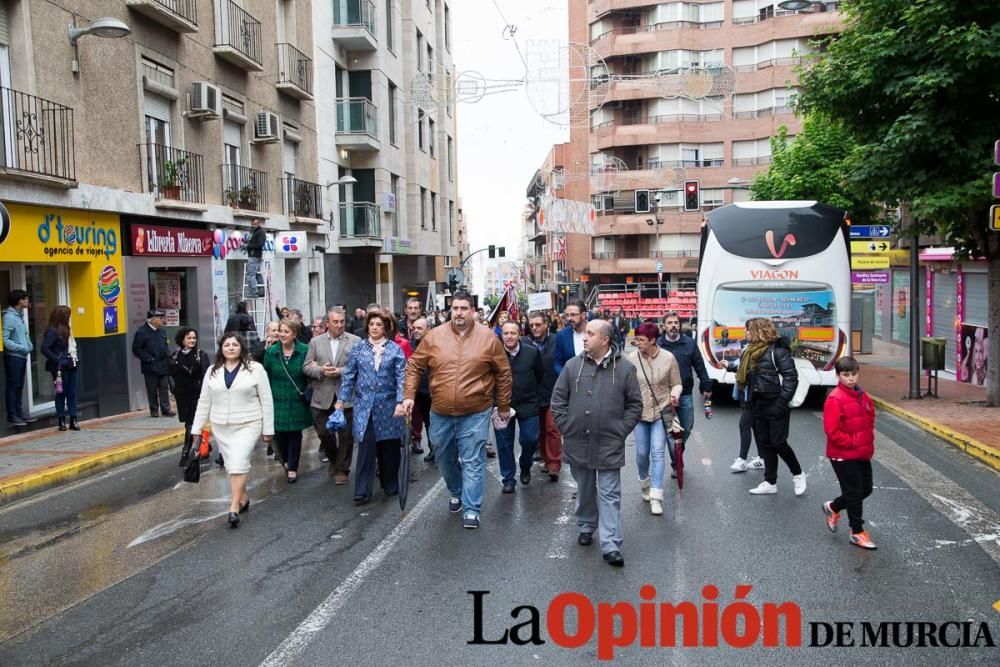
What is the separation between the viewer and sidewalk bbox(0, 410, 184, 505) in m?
9.43

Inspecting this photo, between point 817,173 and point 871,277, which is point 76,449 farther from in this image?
point 817,173

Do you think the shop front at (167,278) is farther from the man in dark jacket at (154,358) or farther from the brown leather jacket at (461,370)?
the brown leather jacket at (461,370)

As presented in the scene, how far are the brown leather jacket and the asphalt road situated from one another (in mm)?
1007

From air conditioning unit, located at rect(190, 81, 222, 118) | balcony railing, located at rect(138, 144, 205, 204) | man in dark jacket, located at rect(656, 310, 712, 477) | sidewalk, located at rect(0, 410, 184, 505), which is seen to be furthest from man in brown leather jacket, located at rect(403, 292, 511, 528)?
air conditioning unit, located at rect(190, 81, 222, 118)

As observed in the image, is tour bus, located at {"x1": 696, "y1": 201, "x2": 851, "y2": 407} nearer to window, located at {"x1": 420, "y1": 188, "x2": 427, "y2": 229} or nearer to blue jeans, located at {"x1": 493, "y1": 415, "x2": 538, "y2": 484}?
blue jeans, located at {"x1": 493, "y1": 415, "x2": 538, "y2": 484}

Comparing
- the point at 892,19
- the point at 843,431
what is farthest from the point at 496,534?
the point at 892,19

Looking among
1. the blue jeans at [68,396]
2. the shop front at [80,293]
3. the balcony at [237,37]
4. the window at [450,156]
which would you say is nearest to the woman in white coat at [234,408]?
the blue jeans at [68,396]

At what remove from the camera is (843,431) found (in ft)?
22.5

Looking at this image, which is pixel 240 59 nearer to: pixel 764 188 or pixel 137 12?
pixel 137 12

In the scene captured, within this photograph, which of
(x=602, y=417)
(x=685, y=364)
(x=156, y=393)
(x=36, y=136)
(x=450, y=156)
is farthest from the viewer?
(x=450, y=156)

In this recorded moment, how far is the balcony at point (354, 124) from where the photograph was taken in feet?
92.5

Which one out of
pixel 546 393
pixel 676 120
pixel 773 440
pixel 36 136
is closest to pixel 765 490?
pixel 773 440

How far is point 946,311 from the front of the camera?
22.3 m

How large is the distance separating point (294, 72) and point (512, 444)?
57.5 feet
